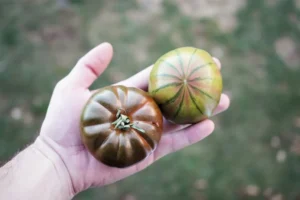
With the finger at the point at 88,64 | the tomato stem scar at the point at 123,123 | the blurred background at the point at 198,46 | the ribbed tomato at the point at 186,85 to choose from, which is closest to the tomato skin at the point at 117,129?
the tomato stem scar at the point at 123,123

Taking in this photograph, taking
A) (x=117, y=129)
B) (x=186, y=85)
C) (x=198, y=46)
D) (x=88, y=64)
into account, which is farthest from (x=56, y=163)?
(x=198, y=46)

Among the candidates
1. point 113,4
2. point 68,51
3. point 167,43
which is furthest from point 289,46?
point 68,51

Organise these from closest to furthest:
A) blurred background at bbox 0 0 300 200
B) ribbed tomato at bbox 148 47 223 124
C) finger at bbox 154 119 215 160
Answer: ribbed tomato at bbox 148 47 223 124
finger at bbox 154 119 215 160
blurred background at bbox 0 0 300 200

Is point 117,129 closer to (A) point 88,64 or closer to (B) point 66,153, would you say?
(B) point 66,153

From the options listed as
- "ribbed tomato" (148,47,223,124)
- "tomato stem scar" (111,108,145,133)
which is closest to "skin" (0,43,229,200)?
"ribbed tomato" (148,47,223,124)

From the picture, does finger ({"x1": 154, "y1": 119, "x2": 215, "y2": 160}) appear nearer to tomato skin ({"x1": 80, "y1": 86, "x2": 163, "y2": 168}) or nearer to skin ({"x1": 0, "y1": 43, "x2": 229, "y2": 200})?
skin ({"x1": 0, "y1": 43, "x2": 229, "y2": 200})
